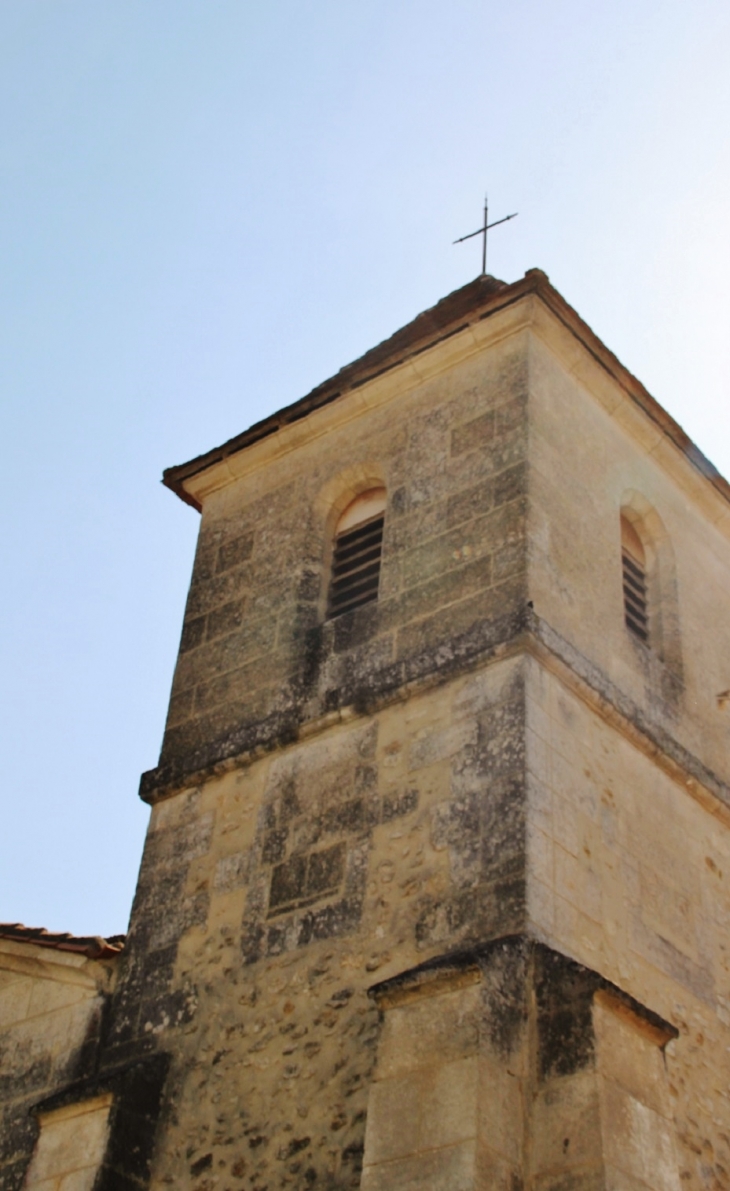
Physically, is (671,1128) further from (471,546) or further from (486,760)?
(471,546)

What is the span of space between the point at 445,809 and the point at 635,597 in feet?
10.5

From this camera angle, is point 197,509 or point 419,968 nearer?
point 419,968

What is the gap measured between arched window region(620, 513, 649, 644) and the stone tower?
32 mm

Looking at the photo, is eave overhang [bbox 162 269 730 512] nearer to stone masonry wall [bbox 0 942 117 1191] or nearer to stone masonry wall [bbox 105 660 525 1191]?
stone masonry wall [bbox 105 660 525 1191]

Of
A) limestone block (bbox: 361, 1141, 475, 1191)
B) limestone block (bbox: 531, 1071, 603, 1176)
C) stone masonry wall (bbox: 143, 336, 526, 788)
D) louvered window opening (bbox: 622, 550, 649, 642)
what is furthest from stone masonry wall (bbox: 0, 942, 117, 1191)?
louvered window opening (bbox: 622, 550, 649, 642)

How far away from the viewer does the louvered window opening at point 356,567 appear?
10.5m

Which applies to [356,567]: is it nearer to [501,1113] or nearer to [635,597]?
[635,597]

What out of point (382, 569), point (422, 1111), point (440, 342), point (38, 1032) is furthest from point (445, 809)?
point (440, 342)

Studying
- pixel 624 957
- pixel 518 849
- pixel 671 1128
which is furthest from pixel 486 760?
pixel 671 1128

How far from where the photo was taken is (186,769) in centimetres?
1002

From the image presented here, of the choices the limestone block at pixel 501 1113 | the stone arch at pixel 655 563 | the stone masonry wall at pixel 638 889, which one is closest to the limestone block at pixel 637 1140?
the limestone block at pixel 501 1113

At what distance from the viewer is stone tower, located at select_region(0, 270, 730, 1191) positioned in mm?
6996

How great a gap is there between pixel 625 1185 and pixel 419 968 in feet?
4.57

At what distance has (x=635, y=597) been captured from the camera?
35.7ft
